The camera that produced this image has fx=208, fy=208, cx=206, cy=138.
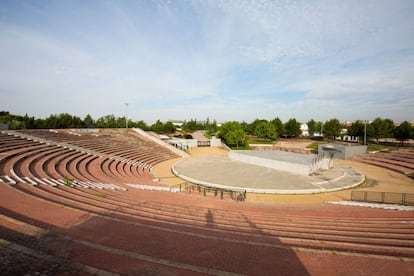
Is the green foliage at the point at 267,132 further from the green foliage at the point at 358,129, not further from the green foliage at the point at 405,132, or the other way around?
the green foliage at the point at 405,132

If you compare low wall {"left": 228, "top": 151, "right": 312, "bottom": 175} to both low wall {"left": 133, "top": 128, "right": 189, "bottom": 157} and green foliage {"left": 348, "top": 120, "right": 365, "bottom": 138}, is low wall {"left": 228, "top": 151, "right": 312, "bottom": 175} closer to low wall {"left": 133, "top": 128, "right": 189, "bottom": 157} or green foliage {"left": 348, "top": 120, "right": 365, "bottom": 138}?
low wall {"left": 133, "top": 128, "right": 189, "bottom": 157}

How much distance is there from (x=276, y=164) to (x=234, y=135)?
26.2 metres

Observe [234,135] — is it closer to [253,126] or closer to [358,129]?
[358,129]

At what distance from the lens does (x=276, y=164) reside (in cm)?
2702

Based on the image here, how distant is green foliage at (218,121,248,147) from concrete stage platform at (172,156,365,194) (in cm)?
2484

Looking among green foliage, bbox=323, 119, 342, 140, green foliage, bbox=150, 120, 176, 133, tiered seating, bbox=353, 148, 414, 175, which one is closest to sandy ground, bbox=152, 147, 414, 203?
tiered seating, bbox=353, 148, 414, 175

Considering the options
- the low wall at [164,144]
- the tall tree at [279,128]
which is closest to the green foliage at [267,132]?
the tall tree at [279,128]

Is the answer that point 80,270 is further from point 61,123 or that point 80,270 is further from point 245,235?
point 61,123

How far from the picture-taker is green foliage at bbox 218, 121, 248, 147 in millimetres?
52919

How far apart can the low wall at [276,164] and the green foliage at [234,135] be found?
60.9 ft

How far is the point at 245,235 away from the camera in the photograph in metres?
7.80

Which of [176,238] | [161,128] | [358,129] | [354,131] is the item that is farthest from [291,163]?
[161,128]

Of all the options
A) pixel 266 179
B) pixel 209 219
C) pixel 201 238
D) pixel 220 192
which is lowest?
pixel 220 192

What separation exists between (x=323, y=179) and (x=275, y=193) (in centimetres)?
736
